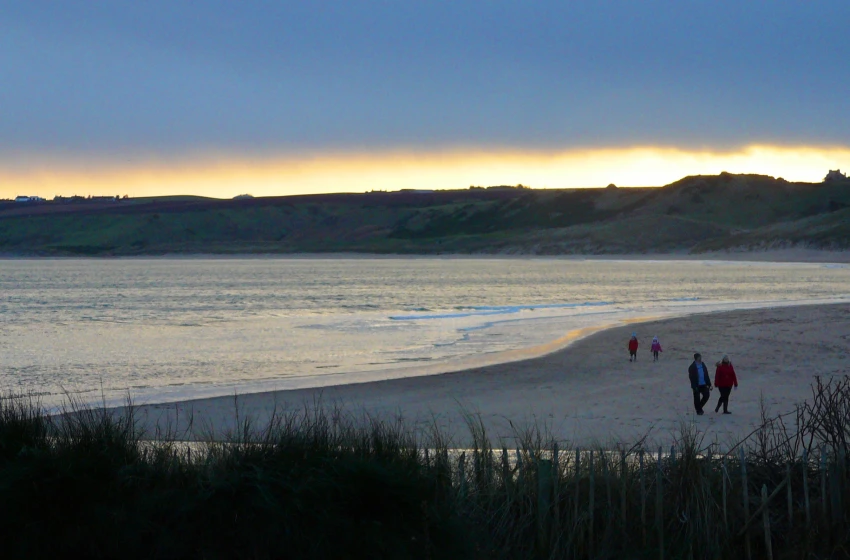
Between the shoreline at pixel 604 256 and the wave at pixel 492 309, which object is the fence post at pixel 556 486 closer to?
the wave at pixel 492 309

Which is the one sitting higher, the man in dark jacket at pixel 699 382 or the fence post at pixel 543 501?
the fence post at pixel 543 501

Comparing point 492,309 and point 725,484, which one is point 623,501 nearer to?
point 725,484

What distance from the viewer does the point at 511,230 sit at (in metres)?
192

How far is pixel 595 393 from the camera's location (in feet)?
59.4

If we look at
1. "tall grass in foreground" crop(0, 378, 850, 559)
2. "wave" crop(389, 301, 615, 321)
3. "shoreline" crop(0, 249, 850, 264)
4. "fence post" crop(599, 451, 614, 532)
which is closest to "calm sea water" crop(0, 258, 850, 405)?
"wave" crop(389, 301, 615, 321)

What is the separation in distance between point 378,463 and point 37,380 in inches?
794

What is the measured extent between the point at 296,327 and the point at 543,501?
32803 millimetres

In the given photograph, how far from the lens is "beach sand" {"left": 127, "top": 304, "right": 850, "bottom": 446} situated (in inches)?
565

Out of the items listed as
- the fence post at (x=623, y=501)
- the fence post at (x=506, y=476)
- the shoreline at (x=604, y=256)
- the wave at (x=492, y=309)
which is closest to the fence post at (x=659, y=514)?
the fence post at (x=623, y=501)

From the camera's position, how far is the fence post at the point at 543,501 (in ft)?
19.8

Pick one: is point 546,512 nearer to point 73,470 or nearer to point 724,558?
point 724,558

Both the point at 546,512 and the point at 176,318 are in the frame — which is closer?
the point at 546,512

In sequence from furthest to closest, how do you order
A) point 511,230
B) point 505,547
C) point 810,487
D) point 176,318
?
point 511,230 → point 176,318 → point 810,487 → point 505,547

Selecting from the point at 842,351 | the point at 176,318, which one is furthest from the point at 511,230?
the point at 842,351
